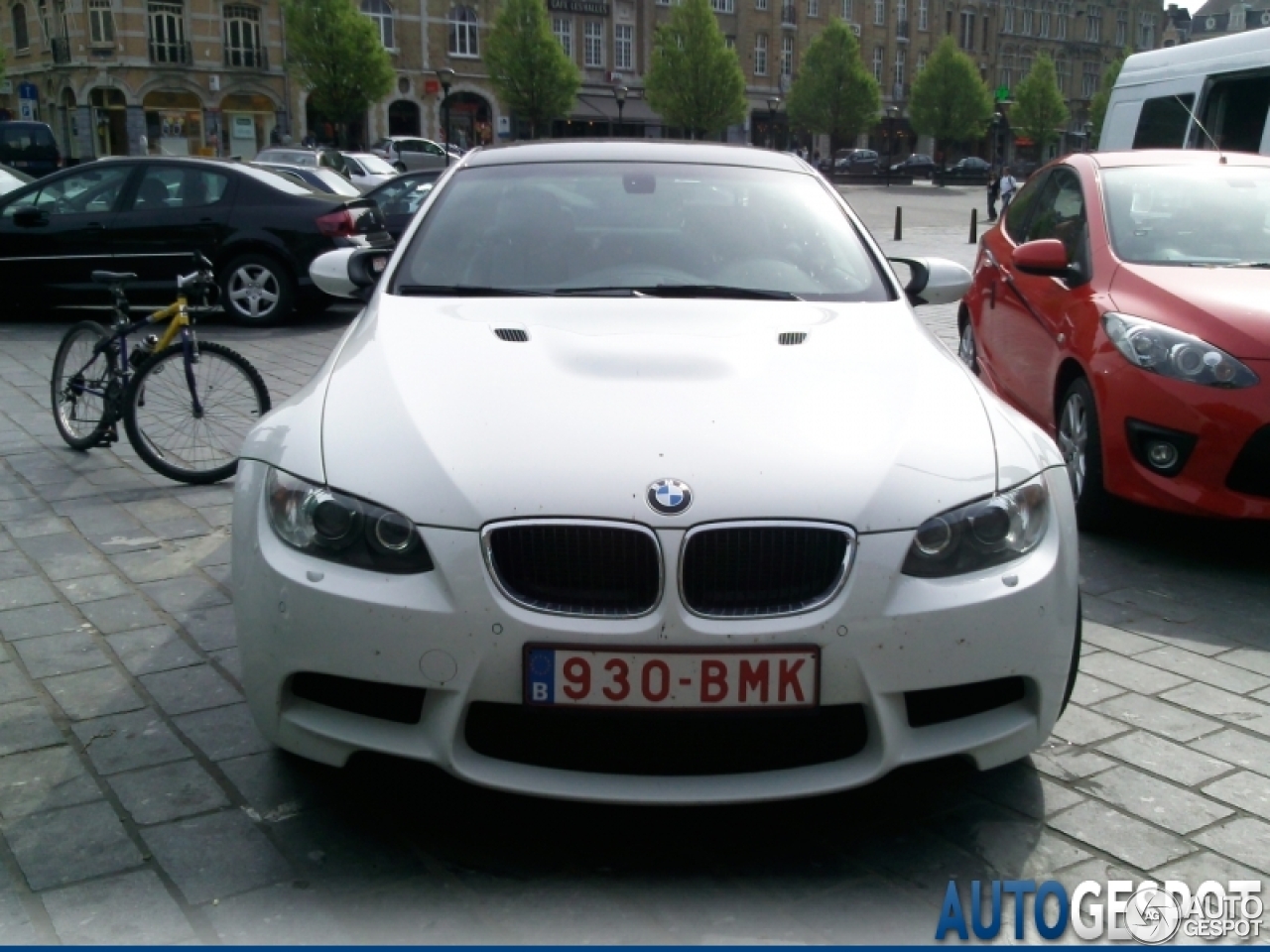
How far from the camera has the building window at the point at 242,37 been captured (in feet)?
180

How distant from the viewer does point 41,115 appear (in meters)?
56.6

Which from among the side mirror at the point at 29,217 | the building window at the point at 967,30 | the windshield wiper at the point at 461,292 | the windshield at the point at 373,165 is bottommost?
the windshield at the point at 373,165

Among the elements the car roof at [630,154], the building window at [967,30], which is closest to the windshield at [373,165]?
the car roof at [630,154]

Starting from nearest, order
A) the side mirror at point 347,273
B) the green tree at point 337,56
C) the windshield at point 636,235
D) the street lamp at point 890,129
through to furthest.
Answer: the windshield at point 636,235, the side mirror at point 347,273, the green tree at point 337,56, the street lamp at point 890,129

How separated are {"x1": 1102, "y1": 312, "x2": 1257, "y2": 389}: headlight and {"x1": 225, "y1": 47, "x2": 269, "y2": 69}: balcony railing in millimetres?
55185

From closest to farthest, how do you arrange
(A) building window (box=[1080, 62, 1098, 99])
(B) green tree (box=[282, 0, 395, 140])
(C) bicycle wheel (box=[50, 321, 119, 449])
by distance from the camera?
1. (C) bicycle wheel (box=[50, 321, 119, 449])
2. (B) green tree (box=[282, 0, 395, 140])
3. (A) building window (box=[1080, 62, 1098, 99])

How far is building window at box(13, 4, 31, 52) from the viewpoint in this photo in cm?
5734

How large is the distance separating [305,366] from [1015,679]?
760 cm

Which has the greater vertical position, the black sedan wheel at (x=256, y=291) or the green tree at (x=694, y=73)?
the green tree at (x=694, y=73)

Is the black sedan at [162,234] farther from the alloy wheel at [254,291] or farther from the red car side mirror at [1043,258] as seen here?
the red car side mirror at [1043,258]

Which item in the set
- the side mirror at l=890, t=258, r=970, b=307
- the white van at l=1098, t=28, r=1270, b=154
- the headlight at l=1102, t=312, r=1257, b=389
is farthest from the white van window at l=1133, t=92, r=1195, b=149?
the side mirror at l=890, t=258, r=970, b=307

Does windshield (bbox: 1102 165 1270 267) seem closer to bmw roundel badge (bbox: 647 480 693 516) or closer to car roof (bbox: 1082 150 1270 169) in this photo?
car roof (bbox: 1082 150 1270 169)

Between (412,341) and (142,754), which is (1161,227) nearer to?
(412,341)

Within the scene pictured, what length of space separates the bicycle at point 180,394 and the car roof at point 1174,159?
167 inches
